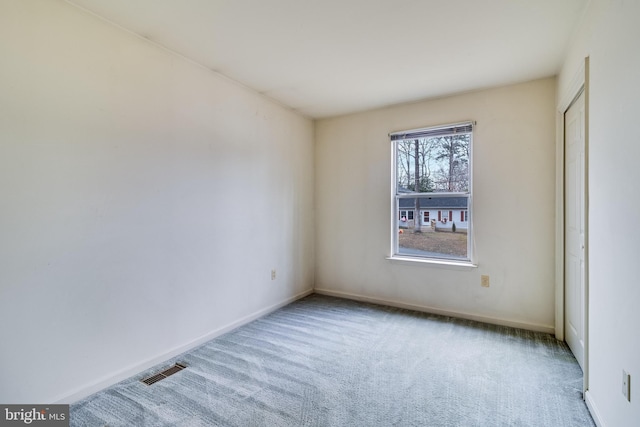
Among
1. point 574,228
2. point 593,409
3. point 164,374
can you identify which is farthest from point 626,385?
point 164,374

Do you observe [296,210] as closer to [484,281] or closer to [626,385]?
[484,281]

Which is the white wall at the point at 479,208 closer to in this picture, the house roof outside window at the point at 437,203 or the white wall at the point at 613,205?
the house roof outside window at the point at 437,203

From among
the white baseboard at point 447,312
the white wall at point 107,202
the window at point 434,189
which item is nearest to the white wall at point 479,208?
the white baseboard at point 447,312

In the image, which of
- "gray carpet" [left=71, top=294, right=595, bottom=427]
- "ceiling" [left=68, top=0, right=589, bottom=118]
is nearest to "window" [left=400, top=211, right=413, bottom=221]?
"gray carpet" [left=71, top=294, right=595, bottom=427]

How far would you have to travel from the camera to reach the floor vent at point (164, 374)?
2.05 m

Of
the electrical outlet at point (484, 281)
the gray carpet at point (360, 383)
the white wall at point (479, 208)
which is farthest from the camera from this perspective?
the electrical outlet at point (484, 281)

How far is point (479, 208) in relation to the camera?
3145 millimetres

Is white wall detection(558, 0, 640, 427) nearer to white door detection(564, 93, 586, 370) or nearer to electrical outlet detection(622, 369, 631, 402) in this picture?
electrical outlet detection(622, 369, 631, 402)

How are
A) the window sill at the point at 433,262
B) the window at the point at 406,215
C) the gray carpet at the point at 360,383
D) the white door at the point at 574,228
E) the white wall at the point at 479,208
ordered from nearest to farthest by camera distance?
1. the gray carpet at the point at 360,383
2. the white door at the point at 574,228
3. the white wall at the point at 479,208
4. the window sill at the point at 433,262
5. the window at the point at 406,215

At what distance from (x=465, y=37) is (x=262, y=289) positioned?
116 inches

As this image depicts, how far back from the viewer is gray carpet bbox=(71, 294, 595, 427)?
1.69 m

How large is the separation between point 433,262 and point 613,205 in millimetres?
2028

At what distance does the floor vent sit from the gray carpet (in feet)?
0.17

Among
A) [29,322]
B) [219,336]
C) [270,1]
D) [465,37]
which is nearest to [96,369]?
[29,322]
